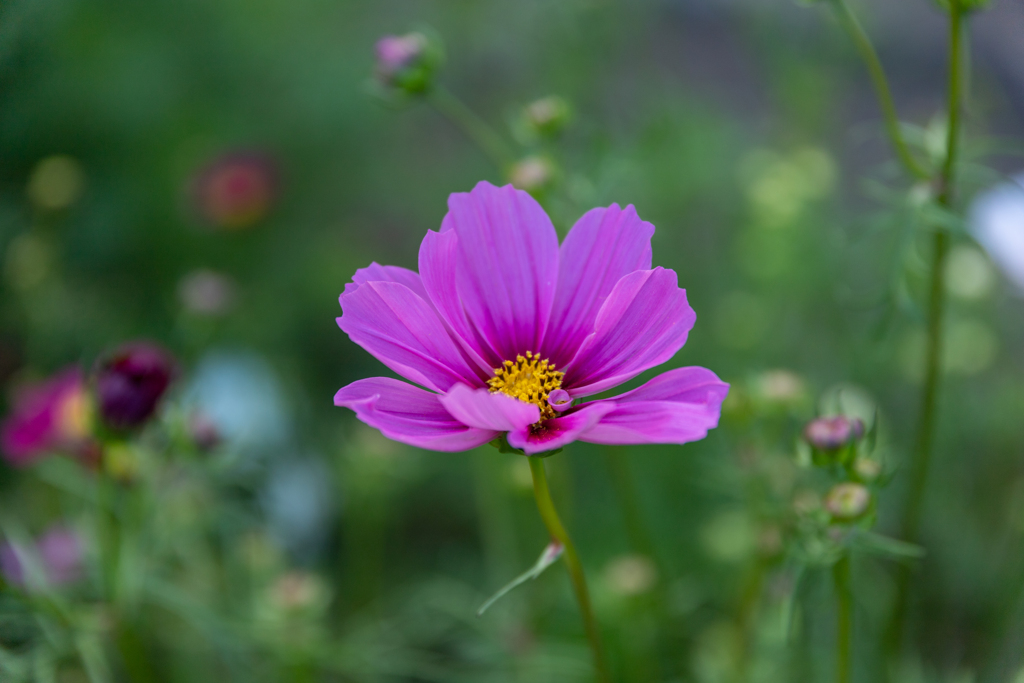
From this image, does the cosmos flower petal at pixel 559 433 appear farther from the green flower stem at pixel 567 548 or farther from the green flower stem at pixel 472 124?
the green flower stem at pixel 472 124

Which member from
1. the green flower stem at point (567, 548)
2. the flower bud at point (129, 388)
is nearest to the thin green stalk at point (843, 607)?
the green flower stem at point (567, 548)

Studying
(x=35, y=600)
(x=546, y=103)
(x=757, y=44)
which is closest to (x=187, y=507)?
(x=35, y=600)

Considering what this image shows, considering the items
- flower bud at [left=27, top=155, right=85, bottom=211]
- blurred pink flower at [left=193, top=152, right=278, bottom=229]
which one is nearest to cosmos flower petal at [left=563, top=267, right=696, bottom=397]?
flower bud at [left=27, top=155, right=85, bottom=211]

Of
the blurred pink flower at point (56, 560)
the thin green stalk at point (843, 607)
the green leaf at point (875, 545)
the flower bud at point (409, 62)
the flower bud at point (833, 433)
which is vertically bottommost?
the blurred pink flower at point (56, 560)

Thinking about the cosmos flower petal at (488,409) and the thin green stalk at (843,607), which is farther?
the thin green stalk at (843,607)

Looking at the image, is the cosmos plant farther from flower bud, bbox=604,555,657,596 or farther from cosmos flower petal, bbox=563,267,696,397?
flower bud, bbox=604,555,657,596

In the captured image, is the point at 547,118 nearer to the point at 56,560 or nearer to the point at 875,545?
the point at 875,545
